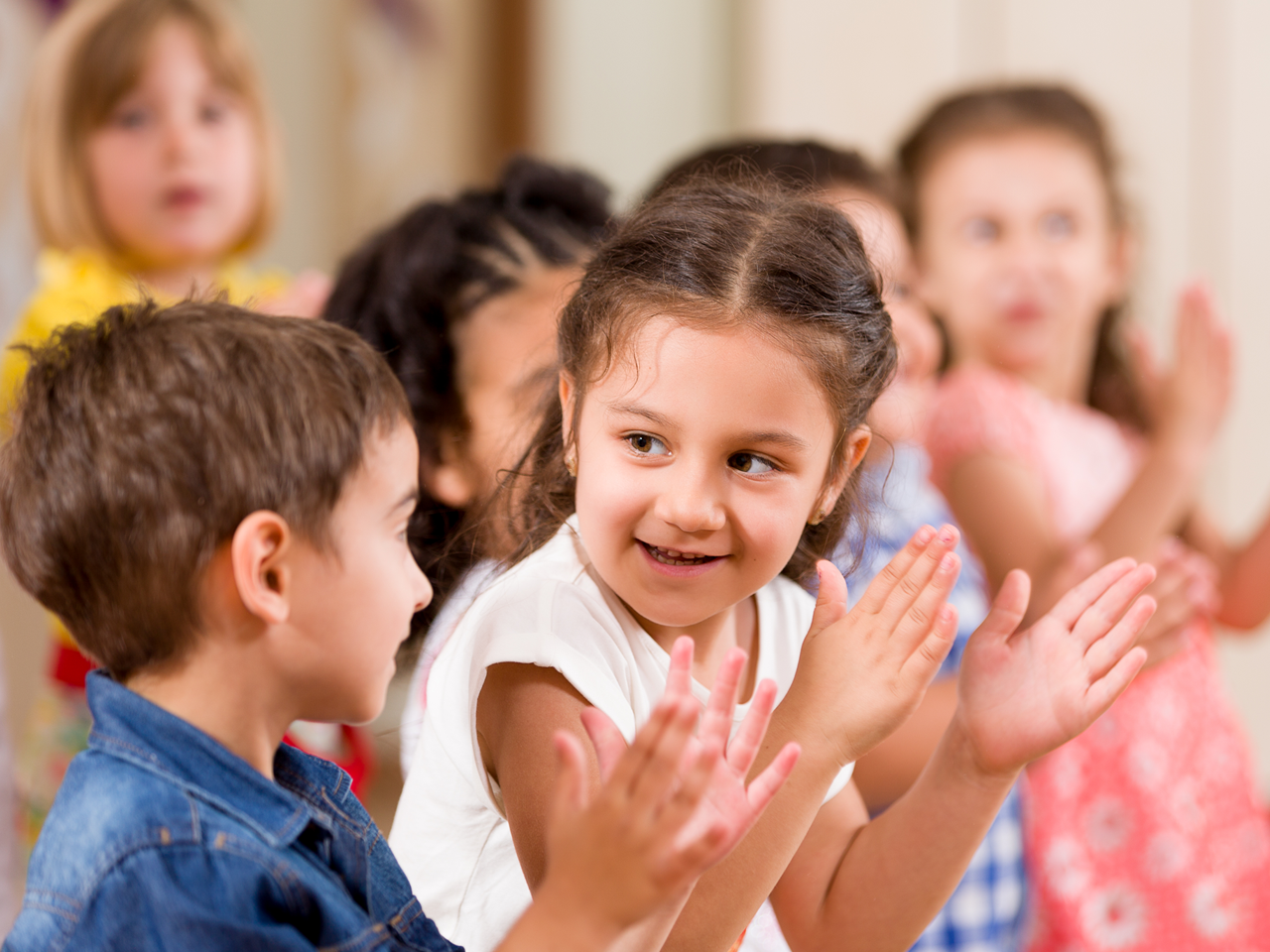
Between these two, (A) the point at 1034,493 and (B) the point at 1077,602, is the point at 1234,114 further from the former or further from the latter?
(B) the point at 1077,602

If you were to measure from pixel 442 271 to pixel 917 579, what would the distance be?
55 centimetres

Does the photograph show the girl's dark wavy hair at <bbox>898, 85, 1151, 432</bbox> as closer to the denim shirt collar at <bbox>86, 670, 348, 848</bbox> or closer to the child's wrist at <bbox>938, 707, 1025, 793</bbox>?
the child's wrist at <bbox>938, 707, 1025, 793</bbox>

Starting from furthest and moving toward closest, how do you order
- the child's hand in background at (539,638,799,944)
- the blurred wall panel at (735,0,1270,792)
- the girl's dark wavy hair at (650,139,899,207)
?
the blurred wall panel at (735,0,1270,792), the girl's dark wavy hair at (650,139,899,207), the child's hand in background at (539,638,799,944)

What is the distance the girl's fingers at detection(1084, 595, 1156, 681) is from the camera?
2.12 feet

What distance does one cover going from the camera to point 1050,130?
1.46 m

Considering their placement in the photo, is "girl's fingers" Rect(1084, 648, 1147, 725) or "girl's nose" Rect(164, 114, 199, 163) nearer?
"girl's fingers" Rect(1084, 648, 1147, 725)

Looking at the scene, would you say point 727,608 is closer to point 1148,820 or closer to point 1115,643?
point 1115,643

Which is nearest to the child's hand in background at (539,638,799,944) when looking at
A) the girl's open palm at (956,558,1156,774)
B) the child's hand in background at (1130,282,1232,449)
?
the girl's open palm at (956,558,1156,774)

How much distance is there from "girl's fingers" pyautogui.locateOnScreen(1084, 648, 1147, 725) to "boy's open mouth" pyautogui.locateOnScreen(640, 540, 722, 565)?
207mm

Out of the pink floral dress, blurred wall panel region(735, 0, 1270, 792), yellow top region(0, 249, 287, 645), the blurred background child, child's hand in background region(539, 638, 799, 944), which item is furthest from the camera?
blurred wall panel region(735, 0, 1270, 792)

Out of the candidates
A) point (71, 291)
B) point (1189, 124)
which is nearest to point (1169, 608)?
point (71, 291)

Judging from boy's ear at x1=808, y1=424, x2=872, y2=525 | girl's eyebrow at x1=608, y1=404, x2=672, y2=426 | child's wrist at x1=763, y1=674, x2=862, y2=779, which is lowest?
child's wrist at x1=763, y1=674, x2=862, y2=779

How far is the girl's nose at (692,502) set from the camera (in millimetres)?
587

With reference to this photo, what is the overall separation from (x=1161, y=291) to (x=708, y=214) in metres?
1.94
